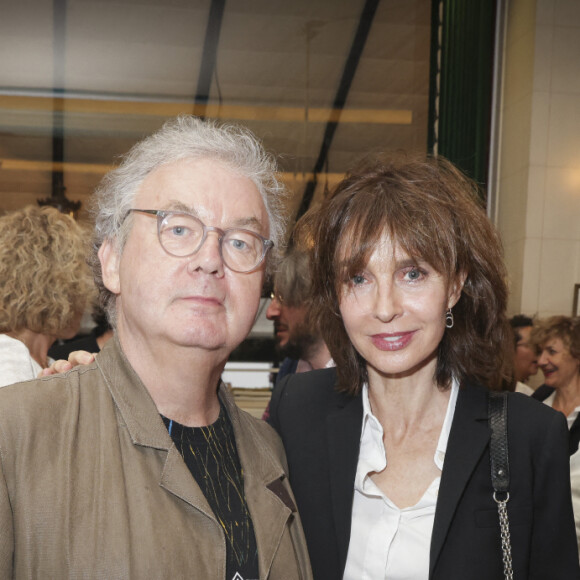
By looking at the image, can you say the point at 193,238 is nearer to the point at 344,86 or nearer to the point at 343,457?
the point at 343,457

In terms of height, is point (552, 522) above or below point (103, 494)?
below

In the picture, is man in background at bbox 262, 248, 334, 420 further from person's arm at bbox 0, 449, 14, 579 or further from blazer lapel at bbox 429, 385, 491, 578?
person's arm at bbox 0, 449, 14, 579

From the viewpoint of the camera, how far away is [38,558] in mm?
1244

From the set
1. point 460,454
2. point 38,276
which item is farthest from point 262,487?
point 38,276

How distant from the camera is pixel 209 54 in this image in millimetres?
7238

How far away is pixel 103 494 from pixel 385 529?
31.7 inches

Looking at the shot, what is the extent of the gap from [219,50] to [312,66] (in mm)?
991

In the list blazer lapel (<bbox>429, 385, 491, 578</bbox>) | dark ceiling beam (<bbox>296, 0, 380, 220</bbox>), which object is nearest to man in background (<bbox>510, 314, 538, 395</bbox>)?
dark ceiling beam (<bbox>296, 0, 380, 220</bbox>)

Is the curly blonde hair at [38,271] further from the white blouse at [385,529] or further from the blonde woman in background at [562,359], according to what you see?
the blonde woman in background at [562,359]

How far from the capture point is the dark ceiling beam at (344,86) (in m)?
6.74

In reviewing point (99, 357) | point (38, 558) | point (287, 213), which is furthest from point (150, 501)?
point (287, 213)

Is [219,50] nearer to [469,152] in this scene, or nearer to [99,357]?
[469,152]

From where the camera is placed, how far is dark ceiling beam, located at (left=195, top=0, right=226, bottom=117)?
6.80 meters

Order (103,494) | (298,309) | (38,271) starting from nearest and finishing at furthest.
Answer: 1. (103,494)
2. (38,271)
3. (298,309)
